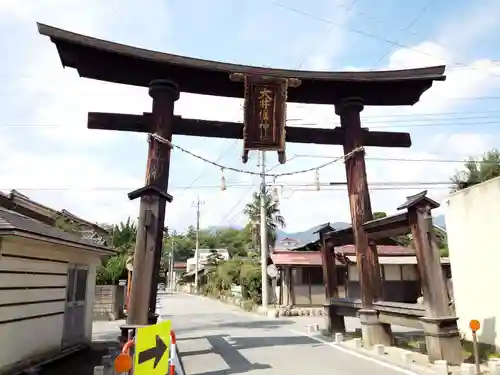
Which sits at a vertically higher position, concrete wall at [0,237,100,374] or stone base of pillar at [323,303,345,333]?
concrete wall at [0,237,100,374]

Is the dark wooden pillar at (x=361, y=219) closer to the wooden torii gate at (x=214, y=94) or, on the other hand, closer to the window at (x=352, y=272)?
the wooden torii gate at (x=214, y=94)

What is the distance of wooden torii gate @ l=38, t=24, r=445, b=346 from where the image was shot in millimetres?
9188

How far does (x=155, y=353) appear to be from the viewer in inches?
232

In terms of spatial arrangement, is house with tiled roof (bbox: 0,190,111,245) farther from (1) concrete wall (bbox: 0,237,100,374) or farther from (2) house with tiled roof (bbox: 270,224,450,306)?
(2) house with tiled roof (bbox: 270,224,450,306)

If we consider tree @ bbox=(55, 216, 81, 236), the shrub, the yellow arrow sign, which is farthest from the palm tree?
the yellow arrow sign

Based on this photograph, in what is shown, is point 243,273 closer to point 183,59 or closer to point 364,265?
point 364,265

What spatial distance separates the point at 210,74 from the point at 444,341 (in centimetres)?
846

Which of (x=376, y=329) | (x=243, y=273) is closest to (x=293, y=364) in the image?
(x=376, y=329)

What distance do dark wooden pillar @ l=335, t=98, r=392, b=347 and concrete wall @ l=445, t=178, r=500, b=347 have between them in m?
2.30

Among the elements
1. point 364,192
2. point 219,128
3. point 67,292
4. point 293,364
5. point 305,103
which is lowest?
point 293,364

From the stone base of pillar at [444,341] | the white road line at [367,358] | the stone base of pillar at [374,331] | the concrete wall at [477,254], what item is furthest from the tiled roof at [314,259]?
the stone base of pillar at [444,341]

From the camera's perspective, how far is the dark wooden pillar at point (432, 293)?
8156 mm

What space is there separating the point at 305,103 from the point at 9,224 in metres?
8.62

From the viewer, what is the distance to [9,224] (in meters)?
6.98
